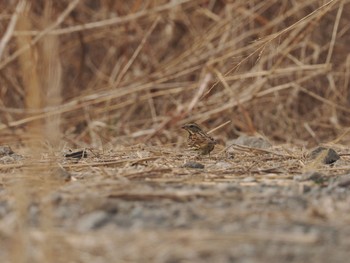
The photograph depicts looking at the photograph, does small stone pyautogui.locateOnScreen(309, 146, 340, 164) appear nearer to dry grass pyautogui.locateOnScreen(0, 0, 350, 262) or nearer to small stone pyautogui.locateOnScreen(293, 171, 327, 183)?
dry grass pyautogui.locateOnScreen(0, 0, 350, 262)

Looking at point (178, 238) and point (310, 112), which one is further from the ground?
point (178, 238)

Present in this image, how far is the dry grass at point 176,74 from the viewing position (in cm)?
530

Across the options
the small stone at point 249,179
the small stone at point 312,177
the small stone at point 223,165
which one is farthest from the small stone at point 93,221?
the small stone at point 223,165

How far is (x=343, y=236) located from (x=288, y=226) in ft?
0.52

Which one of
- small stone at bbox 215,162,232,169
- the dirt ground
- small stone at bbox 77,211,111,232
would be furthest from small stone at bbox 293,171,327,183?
small stone at bbox 77,211,111,232

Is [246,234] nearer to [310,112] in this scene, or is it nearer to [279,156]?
[279,156]

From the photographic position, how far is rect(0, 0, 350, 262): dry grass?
5305mm

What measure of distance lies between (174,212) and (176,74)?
335 cm

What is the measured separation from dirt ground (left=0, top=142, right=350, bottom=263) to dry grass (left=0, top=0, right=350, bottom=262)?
836 mm

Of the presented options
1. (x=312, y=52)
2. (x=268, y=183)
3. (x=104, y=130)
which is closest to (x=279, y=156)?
(x=268, y=183)

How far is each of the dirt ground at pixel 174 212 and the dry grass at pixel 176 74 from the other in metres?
0.84

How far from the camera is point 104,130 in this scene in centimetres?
563

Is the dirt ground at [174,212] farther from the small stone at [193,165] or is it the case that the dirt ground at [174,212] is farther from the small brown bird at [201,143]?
the small brown bird at [201,143]

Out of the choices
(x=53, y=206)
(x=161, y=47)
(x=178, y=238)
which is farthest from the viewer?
(x=161, y=47)
